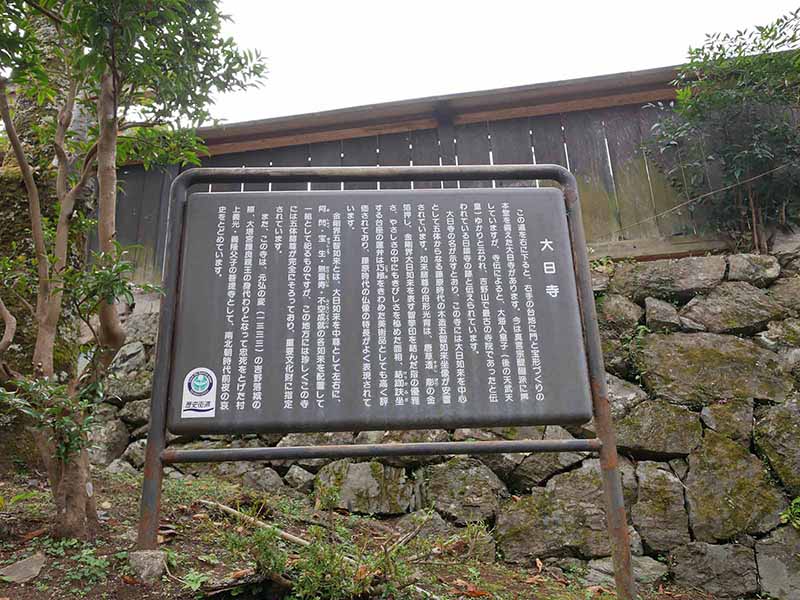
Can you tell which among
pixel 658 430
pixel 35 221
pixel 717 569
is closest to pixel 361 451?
pixel 35 221

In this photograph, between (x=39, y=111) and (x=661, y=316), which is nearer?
(x=39, y=111)

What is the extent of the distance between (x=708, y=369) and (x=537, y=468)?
1821 millimetres

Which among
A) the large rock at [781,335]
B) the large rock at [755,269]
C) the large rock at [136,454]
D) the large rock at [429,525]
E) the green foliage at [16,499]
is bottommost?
the large rock at [429,525]

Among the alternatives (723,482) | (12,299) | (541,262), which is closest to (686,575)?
(723,482)

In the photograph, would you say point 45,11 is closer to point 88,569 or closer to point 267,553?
point 88,569

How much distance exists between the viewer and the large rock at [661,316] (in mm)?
5766

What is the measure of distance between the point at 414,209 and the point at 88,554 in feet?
8.80

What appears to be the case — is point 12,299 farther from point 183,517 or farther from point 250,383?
point 250,383

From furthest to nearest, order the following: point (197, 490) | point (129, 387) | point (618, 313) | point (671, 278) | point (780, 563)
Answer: point (129, 387) → point (671, 278) → point (618, 313) → point (197, 490) → point (780, 563)

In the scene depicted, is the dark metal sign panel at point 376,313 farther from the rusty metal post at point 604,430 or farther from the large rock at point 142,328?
the large rock at point 142,328

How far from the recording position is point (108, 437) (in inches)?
232

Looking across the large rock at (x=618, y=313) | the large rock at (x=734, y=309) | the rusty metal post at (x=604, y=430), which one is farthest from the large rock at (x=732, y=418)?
the rusty metal post at (x=604, y=430)

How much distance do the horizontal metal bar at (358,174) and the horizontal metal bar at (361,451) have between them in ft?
5.47

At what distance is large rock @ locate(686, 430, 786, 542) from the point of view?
469 cm
